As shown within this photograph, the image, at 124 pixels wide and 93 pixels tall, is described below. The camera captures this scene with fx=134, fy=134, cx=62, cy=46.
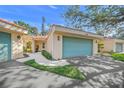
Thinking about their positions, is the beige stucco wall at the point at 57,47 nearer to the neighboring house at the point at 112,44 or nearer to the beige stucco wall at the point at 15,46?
the beige stucco wall at the point at 15,46

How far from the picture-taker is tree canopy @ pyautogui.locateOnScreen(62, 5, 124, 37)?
646 cm

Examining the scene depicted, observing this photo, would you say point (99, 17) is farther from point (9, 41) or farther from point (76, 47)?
point (76, 47)

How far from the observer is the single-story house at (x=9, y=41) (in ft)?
32.2

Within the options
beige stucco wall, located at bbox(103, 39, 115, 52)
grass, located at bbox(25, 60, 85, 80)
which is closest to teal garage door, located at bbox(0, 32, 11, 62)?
grass, located at bbox(25, 60, 85, 80)

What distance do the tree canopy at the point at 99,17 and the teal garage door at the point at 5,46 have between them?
5.35m

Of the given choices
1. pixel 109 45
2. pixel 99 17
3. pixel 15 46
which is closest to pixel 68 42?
pixel 15 46

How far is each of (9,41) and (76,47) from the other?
6739 mm

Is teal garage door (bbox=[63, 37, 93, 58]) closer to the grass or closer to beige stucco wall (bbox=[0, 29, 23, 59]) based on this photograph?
beige stucco wall (bbox=[0, 29, 23, 59])

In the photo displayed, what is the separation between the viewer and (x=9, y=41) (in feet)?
35.9

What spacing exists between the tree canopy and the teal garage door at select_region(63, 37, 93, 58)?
5.60 metres
